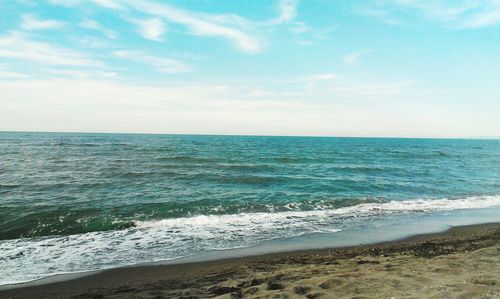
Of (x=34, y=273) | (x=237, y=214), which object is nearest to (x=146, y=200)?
(x=237, y=214)

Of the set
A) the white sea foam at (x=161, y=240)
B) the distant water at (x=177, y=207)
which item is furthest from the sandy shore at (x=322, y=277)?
the distant water at (x=177, y=207)

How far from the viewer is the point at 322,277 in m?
7.59

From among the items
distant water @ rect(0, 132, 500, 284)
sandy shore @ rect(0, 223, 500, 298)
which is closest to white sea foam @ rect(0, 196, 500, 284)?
distant water @ rect(0, 132, 500, 284)

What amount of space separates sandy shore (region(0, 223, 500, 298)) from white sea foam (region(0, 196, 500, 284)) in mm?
1129

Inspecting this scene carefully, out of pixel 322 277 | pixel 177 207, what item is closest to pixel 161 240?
pixel 177 207

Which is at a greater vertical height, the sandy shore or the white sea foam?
the sandy shore

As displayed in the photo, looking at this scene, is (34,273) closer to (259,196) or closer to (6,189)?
(259,196)

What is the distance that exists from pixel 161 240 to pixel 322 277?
23.4 ft

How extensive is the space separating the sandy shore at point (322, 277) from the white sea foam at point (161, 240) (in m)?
1.13

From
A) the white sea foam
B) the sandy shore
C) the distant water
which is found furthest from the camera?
the distant water

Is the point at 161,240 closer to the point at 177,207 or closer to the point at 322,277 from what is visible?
the point at 177,207

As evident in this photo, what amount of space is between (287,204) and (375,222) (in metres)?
5.39

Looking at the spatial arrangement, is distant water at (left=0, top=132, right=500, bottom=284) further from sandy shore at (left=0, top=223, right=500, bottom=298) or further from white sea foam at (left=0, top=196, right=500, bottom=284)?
sandy shore at (left=0, top=223, right=500, bottom=298)

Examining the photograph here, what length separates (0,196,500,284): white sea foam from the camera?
10086 mm
